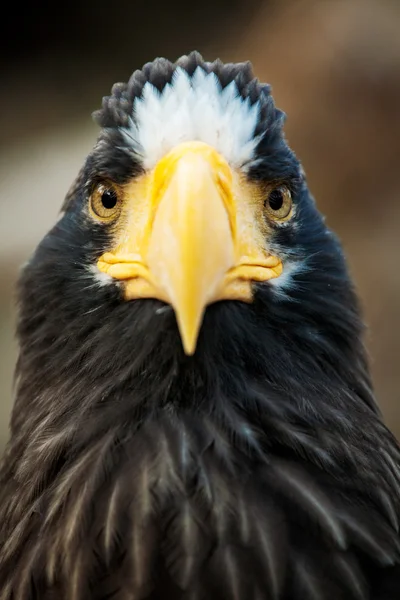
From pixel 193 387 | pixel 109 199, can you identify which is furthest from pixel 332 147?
pixel 193 387

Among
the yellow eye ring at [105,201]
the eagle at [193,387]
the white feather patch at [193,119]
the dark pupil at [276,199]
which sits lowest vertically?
the eagle at [193,387]

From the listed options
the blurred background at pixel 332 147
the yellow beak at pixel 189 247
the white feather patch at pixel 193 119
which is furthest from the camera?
the blurred background at pixel 332 147

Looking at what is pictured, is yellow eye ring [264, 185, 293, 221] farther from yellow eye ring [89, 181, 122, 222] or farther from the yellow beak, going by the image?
yellow eye ring [89, 181, 122, 222]

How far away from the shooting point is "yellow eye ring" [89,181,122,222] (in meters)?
1.42

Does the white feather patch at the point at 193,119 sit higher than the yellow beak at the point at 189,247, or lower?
higher

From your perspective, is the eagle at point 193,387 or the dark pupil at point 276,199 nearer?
the eagle at point 193,387

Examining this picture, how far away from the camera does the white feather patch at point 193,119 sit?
1.36m

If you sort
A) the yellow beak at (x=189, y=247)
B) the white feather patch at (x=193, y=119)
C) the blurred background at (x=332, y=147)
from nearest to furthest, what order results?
the yellow beak at (x=189, y=247), the white feather patch at (x=193, y=119), the blurred background at (x=332, y=147)

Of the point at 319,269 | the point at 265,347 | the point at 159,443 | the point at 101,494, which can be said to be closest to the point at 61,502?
the point at 101,494

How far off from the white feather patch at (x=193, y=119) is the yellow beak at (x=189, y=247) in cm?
4

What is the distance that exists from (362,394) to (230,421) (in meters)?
0.33

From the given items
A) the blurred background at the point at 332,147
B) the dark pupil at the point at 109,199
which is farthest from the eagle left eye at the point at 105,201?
the blurred background at the point at 332,147

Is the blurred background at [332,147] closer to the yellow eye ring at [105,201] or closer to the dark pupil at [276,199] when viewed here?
the dark pupil at [276,199]

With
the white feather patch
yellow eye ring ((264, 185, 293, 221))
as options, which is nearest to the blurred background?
yellow eye ring ((264, 185, 293, 221))
